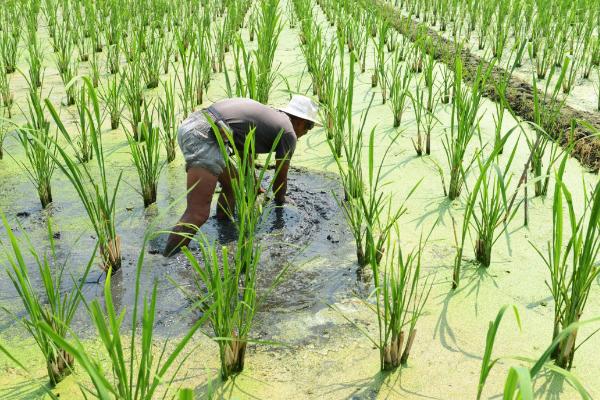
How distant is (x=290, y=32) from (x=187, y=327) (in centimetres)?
456

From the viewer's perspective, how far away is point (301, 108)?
9.05 feet

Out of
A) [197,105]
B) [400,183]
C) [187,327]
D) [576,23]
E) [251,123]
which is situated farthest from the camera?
[576,23]

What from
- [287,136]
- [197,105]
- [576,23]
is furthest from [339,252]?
[576,23]

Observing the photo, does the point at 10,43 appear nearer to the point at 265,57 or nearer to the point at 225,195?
the point at 265,57

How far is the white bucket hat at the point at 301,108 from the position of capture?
2.73 m

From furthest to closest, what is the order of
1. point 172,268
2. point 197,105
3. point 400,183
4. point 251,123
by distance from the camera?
point 197,105 → point 400,183 → point 251,123 → point 172,268

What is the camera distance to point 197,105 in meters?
4.08

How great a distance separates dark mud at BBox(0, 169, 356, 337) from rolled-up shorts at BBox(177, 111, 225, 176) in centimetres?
32

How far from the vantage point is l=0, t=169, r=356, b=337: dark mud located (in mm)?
2135

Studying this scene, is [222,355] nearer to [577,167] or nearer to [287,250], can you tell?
[287,250]

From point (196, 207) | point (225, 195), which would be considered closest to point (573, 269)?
point (196, 207)

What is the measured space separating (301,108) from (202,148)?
0.46 m

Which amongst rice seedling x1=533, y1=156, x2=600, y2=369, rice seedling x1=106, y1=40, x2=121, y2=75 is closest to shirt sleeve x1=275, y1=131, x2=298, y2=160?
rice seedling x1=533, y1=156, x2=600, y2=369

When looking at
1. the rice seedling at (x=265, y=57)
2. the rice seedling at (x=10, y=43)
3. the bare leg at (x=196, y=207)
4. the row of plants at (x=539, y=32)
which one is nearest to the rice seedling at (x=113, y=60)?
the rice seedling at (x=10, y=43)
